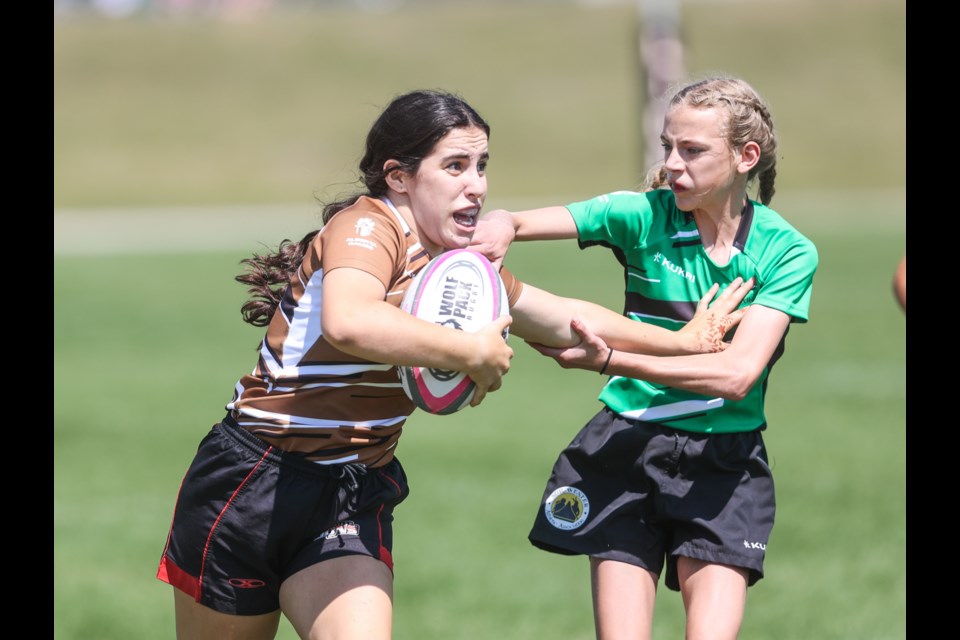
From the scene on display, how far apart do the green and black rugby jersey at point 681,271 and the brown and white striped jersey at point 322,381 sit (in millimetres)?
933

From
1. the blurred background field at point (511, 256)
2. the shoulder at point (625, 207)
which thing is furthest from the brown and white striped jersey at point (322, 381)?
the blurred background field at point (511, 256)

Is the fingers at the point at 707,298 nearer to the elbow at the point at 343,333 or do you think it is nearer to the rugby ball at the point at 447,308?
the rugby ball at the point at 447,308

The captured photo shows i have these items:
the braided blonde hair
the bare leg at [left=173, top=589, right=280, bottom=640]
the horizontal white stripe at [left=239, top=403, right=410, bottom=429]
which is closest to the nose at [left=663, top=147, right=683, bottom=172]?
the braided blonde hair

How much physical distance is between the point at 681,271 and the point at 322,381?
136 cm

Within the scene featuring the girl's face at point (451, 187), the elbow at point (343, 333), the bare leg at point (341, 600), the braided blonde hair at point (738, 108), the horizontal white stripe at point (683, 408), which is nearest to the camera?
the elbow at point (343, 333)

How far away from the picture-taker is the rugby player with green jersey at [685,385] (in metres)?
4.20

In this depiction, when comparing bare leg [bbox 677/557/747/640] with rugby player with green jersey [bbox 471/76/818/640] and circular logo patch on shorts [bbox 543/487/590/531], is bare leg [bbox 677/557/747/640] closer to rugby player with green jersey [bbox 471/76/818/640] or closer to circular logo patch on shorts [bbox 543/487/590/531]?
rugby player with green jersey [bbox 471/76/818/640]

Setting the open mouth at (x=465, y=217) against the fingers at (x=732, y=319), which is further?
the fingers at (x=732, y=319)

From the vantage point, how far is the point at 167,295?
18.2 m

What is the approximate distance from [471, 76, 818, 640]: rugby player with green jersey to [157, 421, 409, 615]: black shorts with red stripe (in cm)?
85

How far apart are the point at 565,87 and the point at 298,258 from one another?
39.7 m

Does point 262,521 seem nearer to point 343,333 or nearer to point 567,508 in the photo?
point 343,333

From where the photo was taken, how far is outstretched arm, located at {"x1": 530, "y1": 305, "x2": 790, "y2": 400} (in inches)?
160

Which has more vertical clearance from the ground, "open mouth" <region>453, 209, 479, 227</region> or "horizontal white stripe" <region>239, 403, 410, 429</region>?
"open mouth" <region>453, 209, 479, 227</region>
